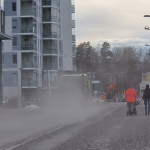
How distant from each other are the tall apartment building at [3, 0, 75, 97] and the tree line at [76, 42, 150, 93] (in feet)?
96.1

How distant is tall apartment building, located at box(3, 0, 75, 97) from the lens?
219 ft

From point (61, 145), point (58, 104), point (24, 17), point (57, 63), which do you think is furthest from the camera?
point (57, 63)

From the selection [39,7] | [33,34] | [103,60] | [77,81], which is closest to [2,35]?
[77,81]

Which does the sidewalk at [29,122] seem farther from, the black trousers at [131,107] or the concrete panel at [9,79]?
the concrete panel at [9,79]

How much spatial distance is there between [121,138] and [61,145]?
1985 millimetres

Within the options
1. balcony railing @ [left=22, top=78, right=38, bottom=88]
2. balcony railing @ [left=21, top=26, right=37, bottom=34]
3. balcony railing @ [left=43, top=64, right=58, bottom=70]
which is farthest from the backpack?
balcony railing @ [left=43, top=64, right=58, bottom=70]

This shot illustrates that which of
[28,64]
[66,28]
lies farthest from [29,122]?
[66,28]

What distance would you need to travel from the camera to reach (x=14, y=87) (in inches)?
2645

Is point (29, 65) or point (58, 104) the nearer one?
point (58, 104)

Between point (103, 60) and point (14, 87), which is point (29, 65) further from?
point (103, 60)

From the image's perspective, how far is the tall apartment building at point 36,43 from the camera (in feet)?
219

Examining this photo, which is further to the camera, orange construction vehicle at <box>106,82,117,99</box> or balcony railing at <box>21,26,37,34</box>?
balcony railing at <box>21,26,37,34</box>

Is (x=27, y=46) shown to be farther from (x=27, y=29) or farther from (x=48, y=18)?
(x=48, y=18)

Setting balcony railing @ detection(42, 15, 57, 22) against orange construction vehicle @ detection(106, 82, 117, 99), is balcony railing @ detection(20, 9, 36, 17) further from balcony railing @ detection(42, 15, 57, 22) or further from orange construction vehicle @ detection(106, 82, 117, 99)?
orange construction vehicle @ detection(106, 82, 117, 99)
